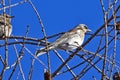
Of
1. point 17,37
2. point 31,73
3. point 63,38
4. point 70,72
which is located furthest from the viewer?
point 63,38

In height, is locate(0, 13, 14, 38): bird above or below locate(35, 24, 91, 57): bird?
above

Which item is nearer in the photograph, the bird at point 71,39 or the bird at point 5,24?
the bird at point 5,24

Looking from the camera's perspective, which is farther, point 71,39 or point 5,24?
point 71,39

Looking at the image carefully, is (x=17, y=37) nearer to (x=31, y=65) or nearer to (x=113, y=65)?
(x=31, y=65)

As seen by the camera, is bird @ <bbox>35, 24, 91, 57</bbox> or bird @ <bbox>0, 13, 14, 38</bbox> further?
bird @ <bbox>35, 24, 91, 57</bbox>

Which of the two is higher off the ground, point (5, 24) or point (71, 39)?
point (5, 24)

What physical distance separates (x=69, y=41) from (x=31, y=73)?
3.11 metres

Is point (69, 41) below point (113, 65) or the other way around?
below

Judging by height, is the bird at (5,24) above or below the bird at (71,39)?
above

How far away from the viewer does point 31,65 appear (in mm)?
3980

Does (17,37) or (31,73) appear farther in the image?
(17,37)

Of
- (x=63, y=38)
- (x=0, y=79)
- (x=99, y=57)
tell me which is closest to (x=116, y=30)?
(x=99, y=57)

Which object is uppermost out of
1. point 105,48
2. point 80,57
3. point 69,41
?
point 105,48

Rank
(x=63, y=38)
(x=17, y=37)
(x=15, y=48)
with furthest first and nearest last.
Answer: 1. (x=63, y=38)
2. (x=17, y=37)
3. (x=15, y=48)
